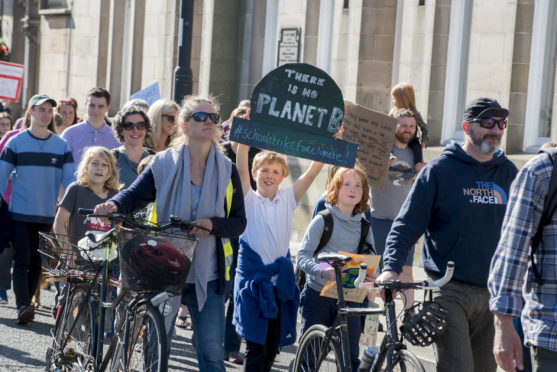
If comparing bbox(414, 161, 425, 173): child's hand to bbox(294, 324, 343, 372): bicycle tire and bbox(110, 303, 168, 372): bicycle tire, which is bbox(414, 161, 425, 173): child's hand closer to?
bbox(294, 324, 343, 372): bicycle tire

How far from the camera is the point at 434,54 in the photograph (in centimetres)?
1243

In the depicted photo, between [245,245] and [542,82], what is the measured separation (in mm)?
5598

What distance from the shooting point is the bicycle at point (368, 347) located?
5027mm

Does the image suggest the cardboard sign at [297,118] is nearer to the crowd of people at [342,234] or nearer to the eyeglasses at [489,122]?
the crowd of people at [342,234]

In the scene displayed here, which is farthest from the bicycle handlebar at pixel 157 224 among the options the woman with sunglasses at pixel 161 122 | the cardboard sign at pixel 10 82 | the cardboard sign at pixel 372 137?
Answer: the cardboard sign at pixel 10 82

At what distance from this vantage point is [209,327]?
577cm

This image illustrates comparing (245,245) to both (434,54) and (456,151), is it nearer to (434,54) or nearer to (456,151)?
(456,151)

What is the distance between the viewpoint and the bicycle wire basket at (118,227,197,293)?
5398mm

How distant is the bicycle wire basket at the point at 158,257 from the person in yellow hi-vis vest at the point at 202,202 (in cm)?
34

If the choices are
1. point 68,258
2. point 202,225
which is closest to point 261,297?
point 202,225

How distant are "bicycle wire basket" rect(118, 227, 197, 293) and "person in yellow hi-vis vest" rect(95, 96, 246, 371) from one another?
13.2 inches

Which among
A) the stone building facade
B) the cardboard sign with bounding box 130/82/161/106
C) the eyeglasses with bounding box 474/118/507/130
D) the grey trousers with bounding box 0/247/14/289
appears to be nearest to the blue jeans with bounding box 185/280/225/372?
the eyeglasses with bounding box 474/118/507/130

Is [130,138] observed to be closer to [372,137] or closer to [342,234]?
[372,137]

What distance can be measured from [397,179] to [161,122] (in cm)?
204
